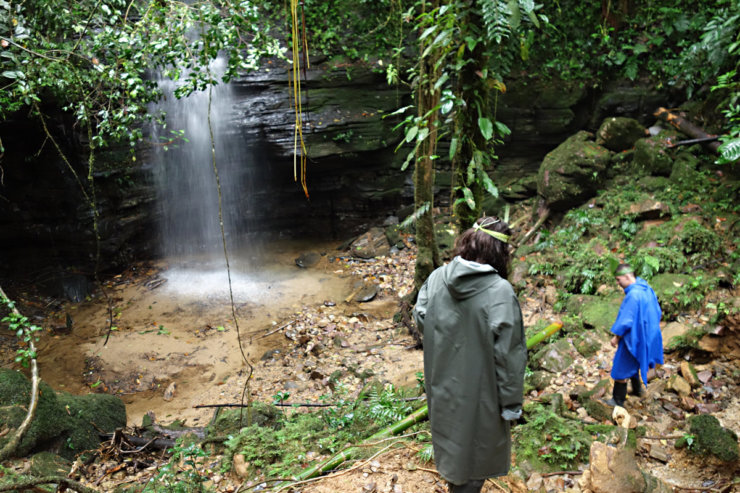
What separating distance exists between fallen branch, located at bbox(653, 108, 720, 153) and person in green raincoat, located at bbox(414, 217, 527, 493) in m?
7.33

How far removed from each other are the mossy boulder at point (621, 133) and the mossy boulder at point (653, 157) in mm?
355

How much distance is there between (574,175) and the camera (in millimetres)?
8602

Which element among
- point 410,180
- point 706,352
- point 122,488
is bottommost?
point 122,488

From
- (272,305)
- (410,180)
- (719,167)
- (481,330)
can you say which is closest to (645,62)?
(719,167)

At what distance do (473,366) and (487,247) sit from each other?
61 centimetres

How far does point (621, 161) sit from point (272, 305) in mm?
7660

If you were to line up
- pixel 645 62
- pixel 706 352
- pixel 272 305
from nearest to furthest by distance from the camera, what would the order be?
1. pixel 706 352
2. pixel 272 305
3. pixel 645 62

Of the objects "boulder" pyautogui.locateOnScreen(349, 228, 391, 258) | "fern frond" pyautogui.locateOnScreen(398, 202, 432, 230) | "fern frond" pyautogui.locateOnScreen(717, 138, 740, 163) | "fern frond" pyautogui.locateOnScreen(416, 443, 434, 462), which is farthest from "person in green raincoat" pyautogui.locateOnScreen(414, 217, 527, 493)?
"boulder" pyautogui.locateOnScreen(349, 228, 391, 258)

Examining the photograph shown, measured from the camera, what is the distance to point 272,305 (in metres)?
9.00

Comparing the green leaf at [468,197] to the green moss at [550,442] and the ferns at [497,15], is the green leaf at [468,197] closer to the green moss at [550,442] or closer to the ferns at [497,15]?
the ferns at [497,15]

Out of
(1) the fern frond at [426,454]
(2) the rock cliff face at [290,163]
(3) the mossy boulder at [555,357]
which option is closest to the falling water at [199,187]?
(2) the rock cliff face at [290,163]

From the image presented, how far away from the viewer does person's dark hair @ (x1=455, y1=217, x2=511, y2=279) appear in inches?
86.7

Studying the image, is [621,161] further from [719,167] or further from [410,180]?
[410,180]

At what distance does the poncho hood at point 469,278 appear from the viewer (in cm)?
212
